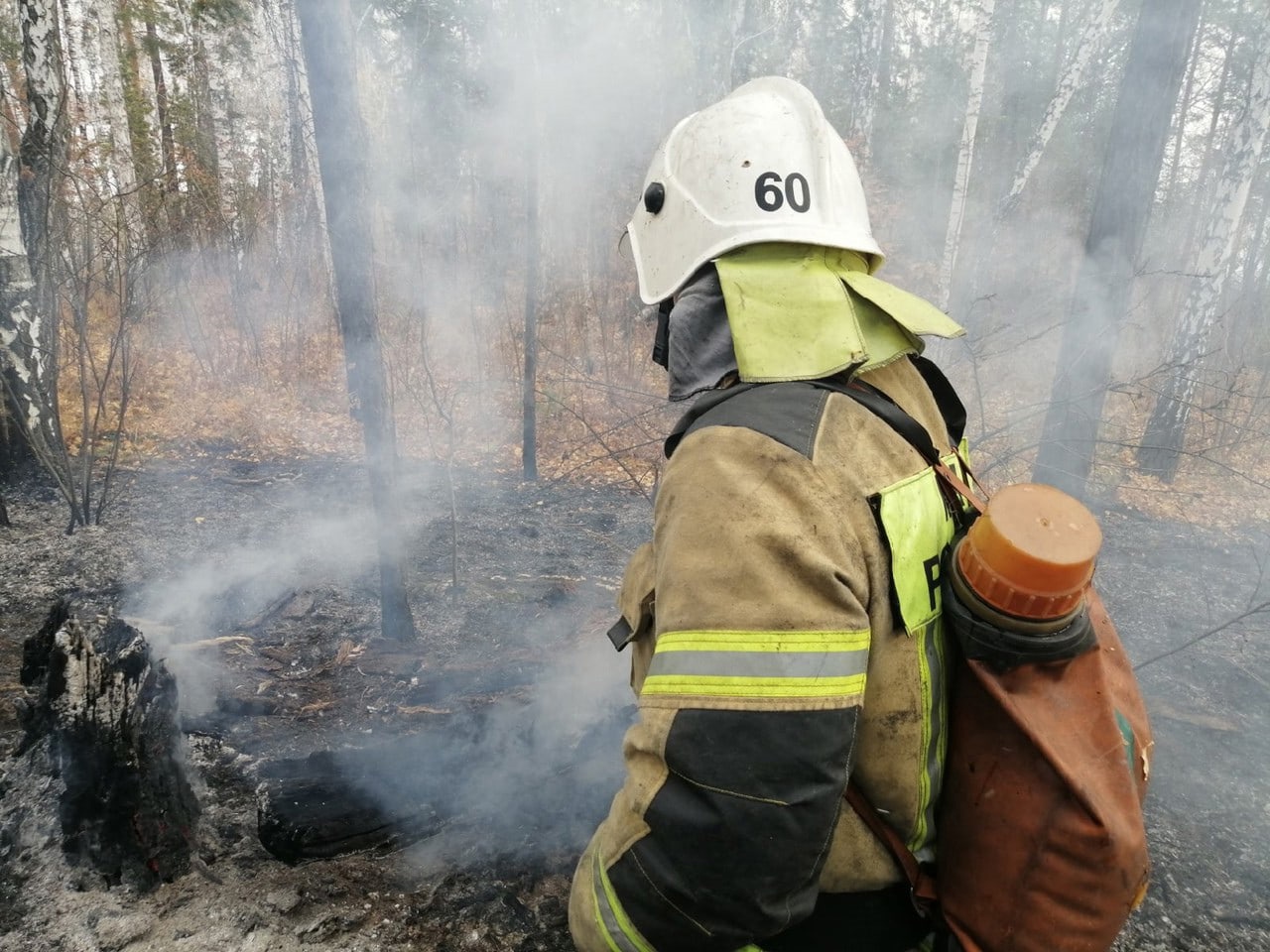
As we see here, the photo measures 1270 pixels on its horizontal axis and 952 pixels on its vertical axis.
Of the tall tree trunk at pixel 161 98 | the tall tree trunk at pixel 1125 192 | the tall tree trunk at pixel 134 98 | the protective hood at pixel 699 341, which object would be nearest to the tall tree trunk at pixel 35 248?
the tall tree trunk at pixel 161 98

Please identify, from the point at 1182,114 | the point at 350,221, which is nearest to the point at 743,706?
the point at 350,221

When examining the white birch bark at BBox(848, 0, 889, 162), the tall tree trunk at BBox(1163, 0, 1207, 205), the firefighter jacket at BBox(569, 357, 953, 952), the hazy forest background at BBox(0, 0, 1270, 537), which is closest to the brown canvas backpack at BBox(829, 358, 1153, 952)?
the firefighter jacket at BBox(569, 357, 953, 952)

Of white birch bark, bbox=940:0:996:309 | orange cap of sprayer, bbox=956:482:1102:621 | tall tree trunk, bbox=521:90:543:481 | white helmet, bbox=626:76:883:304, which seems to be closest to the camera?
orange cap of sprayer, bbox=956:482:1102:621

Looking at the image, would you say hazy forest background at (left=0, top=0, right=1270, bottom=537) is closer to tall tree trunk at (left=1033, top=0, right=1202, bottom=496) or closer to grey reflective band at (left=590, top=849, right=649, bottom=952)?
tall tree trunk at (left=1033, top=0, right=1202, bottom=496)

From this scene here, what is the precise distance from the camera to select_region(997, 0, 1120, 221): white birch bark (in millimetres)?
10992

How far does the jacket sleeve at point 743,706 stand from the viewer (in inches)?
41.3

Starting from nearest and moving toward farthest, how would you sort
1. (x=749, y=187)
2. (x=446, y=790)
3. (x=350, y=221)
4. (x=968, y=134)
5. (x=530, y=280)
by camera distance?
(x=749, y=187) < (x=446, y=790) < (x=350, y=221) < (x=530, y=280) < (x=968, y=134)

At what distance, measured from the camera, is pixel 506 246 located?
1196 cm

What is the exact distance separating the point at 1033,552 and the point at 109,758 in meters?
2.81

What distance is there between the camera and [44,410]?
221 inches

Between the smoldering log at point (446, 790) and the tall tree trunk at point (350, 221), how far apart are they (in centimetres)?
128

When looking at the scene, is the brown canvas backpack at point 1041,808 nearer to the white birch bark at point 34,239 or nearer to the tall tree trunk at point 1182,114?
the white birch bark at point 34,239

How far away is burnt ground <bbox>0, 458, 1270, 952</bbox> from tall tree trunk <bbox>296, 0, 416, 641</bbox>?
36.6 inches

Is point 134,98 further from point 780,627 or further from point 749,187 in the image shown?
point 780,627
